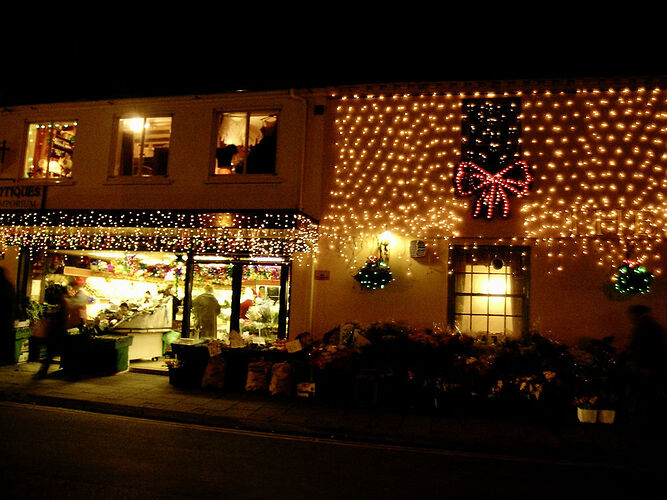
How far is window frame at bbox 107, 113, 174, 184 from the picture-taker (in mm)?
11531

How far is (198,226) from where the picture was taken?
1019cm

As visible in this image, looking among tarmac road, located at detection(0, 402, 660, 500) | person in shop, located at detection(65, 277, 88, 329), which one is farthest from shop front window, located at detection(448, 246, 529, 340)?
person in shop, located at detection(65, 277, 88, 329)

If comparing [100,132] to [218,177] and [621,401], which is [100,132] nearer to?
[218,177]

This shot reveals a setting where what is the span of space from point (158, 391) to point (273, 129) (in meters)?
6.06

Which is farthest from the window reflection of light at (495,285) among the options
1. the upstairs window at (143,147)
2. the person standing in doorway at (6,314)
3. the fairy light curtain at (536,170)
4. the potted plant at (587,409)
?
the person standing in doorway at (6,314)

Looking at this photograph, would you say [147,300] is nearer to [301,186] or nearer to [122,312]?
[122,312]

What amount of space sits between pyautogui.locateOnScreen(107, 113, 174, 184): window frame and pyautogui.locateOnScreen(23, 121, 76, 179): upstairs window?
120 centimetres

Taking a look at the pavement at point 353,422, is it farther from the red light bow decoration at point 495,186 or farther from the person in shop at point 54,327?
the red light bow decoration at point 495,186

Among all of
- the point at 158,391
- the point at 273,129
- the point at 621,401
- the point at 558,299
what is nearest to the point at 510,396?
the point at 621,401

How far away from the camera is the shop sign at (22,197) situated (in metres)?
11.9

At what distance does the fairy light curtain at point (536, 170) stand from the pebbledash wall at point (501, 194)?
21 millimetres

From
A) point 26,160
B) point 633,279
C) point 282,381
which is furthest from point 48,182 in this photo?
point 633,279

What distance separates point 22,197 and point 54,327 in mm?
3853

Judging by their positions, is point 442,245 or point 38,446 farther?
point 442,245
